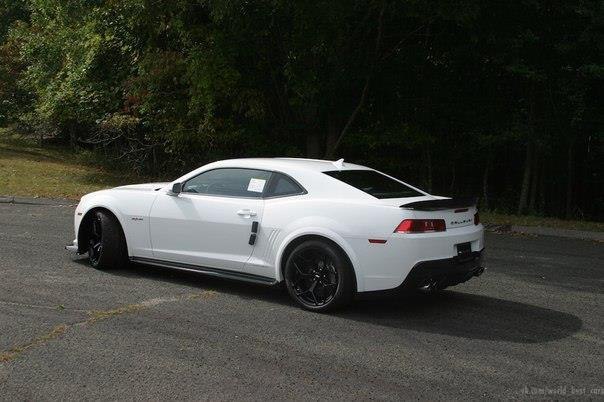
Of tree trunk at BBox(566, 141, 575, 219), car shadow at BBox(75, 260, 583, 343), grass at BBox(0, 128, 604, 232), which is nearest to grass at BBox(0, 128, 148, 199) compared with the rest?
grass at BBox(0, 128, 604, 232)

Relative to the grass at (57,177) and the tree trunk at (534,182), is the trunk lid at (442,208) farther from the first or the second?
the tree trunk at (534,182)

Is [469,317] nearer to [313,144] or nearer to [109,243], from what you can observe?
[109,243]

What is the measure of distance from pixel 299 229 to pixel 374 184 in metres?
0.99

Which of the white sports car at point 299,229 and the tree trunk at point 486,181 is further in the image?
the tree trunk at point 486,181

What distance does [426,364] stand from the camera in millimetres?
5445

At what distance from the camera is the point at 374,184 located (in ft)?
24.3

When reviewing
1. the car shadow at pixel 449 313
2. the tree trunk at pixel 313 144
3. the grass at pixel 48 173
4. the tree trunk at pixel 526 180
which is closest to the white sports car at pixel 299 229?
the car shadow at pixel 449 313

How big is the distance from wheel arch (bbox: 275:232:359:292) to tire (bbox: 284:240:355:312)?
0.03m

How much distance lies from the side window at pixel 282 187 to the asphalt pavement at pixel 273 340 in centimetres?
111

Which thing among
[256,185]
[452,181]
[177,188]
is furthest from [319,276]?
[452,181]

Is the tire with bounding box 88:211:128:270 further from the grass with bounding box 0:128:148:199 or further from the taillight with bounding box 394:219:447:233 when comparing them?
the grass with bounding box 0:128:148:199

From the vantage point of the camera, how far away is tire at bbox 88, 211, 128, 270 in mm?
8375

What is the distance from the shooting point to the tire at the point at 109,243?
27.5 feet

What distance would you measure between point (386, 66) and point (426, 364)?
15.1 metres
